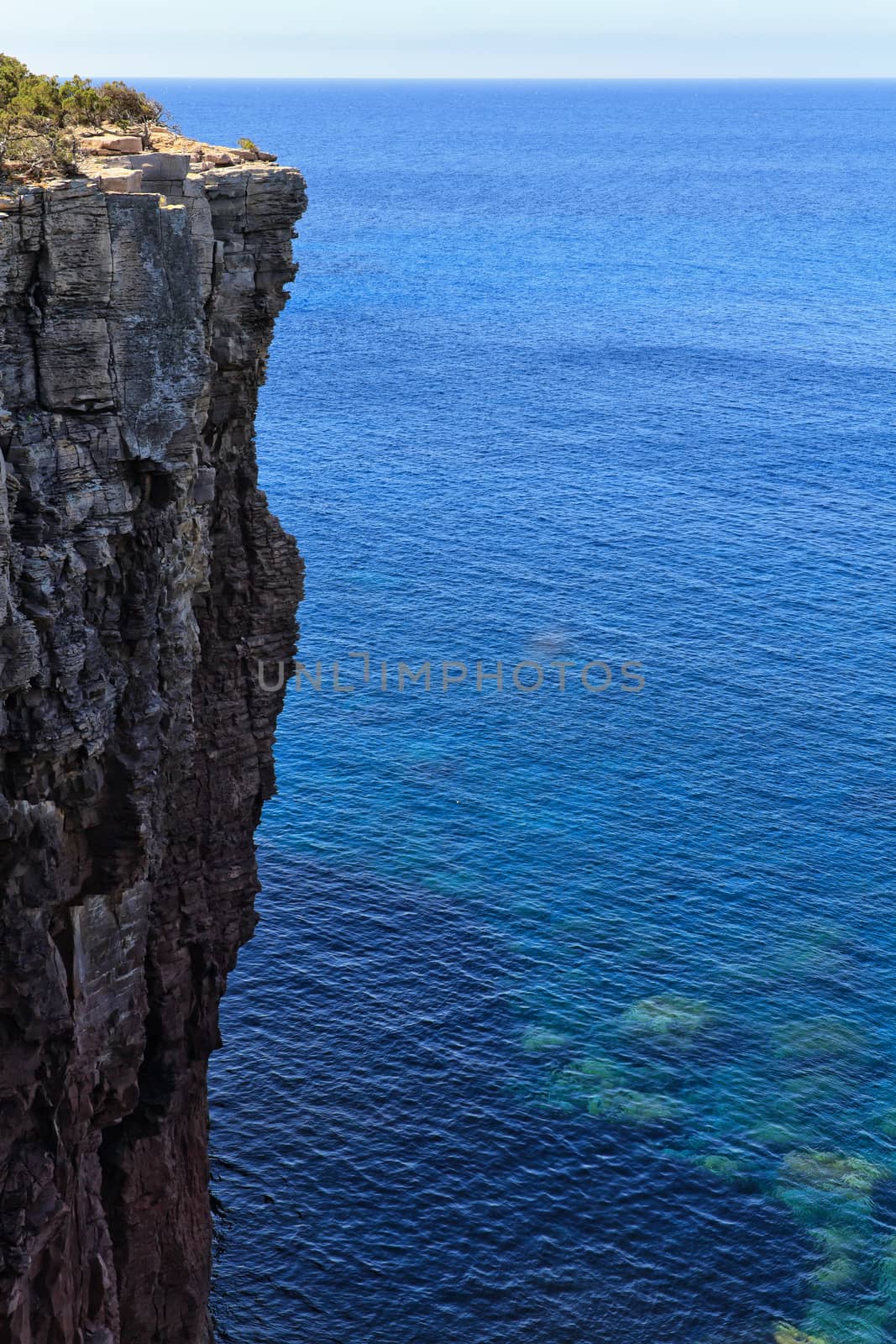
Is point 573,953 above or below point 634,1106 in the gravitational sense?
above

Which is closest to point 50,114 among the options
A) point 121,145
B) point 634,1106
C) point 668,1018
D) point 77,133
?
point 77,133

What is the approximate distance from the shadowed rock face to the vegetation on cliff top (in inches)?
125

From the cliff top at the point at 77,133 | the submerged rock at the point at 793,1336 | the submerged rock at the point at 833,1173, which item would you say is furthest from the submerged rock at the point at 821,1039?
the cliff top at the point at 77,133

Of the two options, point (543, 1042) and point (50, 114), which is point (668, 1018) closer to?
point (543, 1042)

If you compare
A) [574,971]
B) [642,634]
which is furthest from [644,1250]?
[642,634]

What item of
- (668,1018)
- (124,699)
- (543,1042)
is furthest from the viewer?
(668,1018)

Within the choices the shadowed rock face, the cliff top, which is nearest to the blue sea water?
the shadowed rock face

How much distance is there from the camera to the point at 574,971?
101 meters

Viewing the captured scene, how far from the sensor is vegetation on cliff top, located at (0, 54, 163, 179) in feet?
149

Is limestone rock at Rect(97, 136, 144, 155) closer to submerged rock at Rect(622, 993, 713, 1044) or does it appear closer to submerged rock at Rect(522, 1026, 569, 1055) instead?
submerged rock at Rect(522, 1026, 569, 1055)

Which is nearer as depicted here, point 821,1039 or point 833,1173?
point 833,1173

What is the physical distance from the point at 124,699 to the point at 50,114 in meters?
20.0

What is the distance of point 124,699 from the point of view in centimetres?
A: 4881

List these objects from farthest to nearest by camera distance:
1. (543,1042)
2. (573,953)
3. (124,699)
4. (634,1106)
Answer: (573,953) < (543,1042) < (634,1106) < (124,699)
